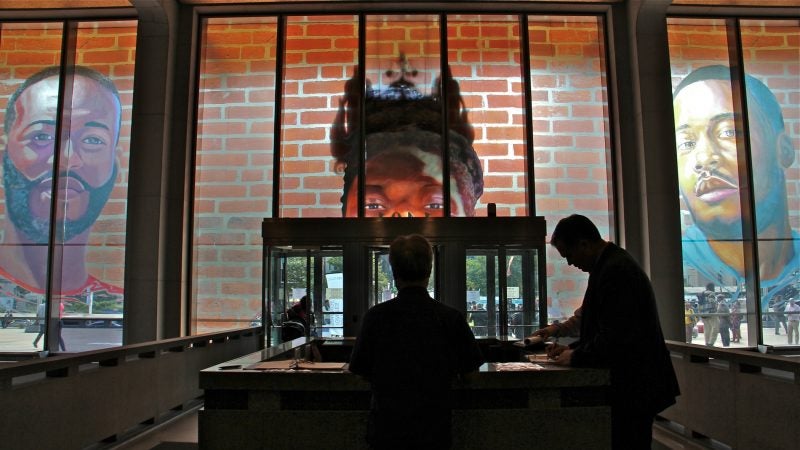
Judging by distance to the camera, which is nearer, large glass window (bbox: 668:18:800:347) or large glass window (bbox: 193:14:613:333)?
large glass window (bbox: 668:18:800:347)

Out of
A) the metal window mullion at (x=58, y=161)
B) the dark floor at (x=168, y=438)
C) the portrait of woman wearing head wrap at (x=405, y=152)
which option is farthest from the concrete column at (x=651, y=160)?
the metal window mullion at (x=58, y=161)

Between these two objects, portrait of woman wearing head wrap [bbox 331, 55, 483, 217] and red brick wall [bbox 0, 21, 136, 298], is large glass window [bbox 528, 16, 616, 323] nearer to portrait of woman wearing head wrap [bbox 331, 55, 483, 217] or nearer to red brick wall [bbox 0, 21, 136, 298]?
portrait of woman wearing head wrap [bbox 331, 55, 483, 217]

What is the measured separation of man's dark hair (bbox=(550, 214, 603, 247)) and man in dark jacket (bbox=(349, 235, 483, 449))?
0.79m

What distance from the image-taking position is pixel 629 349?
8.86ft

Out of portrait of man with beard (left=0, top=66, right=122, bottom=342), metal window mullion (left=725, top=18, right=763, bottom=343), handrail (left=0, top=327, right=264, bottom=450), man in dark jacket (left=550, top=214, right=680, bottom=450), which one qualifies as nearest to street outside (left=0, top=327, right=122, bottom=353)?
portrait of man with beard (left=0, top=66, right=122, bottom=342)

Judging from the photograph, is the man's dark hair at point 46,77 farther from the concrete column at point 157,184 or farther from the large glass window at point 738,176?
the large glass window at point 738,176

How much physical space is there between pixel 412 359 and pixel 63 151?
9891 mm

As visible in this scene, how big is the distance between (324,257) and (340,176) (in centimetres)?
151

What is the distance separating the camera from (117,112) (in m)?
10.5

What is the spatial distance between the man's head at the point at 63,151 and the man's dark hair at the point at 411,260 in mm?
9131

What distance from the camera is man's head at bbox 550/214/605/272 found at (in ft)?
9.75

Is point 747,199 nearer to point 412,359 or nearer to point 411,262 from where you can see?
point 411,262

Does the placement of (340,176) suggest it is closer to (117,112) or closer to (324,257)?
(324,257)

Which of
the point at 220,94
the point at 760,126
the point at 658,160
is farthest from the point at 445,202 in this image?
the point at 760,126
